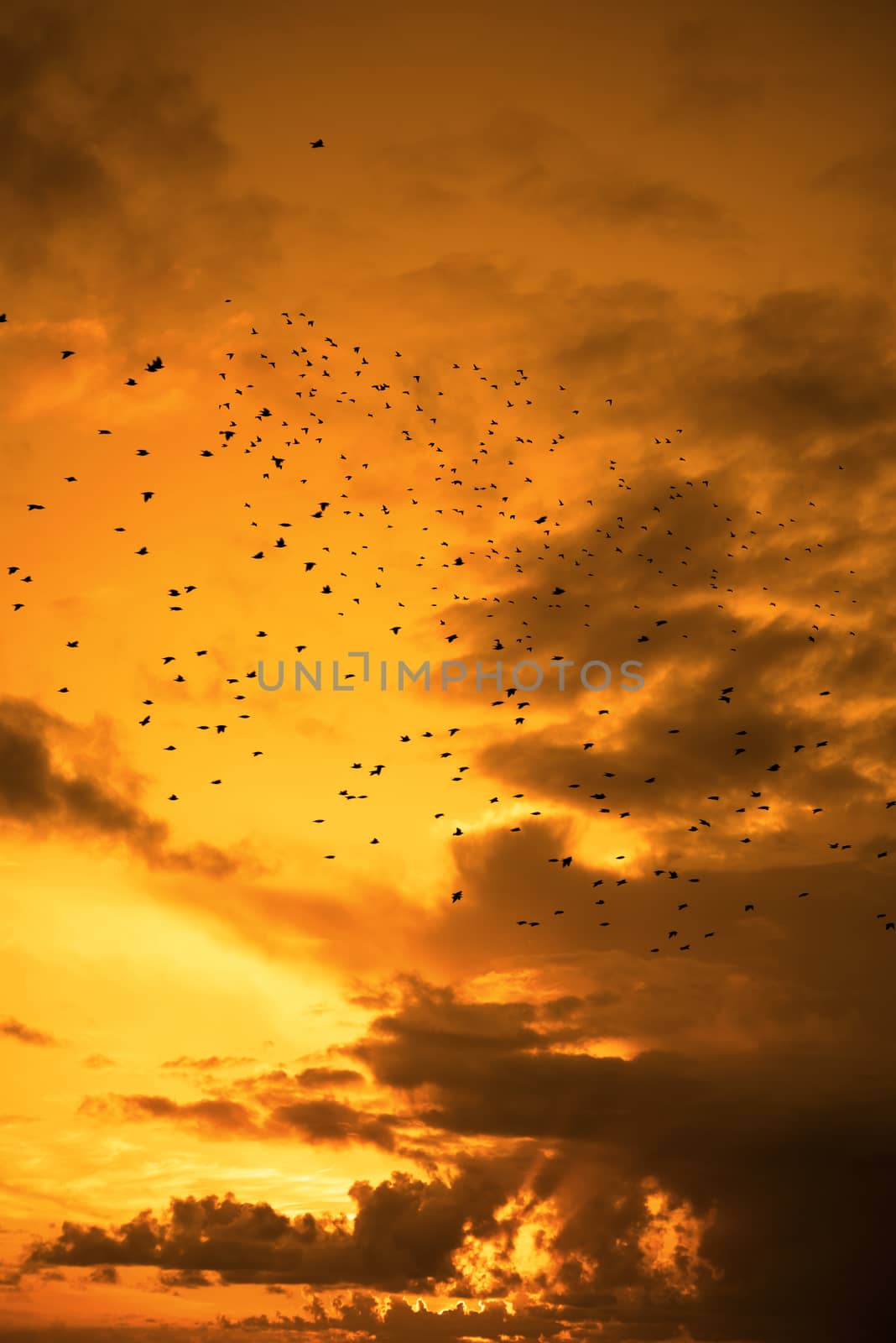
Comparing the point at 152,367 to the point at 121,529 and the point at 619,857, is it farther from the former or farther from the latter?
the point at 619,857

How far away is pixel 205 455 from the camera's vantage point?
234 ft

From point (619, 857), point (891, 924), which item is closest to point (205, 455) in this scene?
point (619, 857)

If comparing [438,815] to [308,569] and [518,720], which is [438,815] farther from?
[308,569]

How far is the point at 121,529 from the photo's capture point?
69562 millimetres

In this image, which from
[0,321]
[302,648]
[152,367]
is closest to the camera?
[152,367]

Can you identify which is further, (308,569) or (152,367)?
(308,569)

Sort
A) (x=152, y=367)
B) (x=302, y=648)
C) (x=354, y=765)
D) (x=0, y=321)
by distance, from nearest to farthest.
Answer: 1. (x=152, y=367)
2. (x=0, y=321)
3. (x=354, y=765)
4. (x=302, y=648)

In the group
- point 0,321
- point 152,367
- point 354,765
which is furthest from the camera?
point 354,765

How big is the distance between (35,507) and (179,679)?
1500 cm

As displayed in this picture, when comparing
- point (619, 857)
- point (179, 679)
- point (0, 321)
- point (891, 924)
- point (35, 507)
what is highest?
point (0, 321)

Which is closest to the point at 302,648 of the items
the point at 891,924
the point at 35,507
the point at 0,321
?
the point at 35,507

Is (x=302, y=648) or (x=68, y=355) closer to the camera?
(x=68, y=355)

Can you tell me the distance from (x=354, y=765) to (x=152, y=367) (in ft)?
91.0

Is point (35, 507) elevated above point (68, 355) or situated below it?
below
